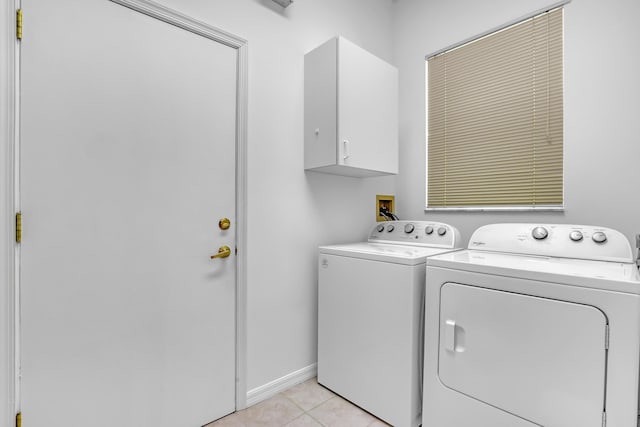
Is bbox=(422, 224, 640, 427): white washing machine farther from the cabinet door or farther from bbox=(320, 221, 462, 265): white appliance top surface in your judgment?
the cabinet door

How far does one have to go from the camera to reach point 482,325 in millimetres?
1279

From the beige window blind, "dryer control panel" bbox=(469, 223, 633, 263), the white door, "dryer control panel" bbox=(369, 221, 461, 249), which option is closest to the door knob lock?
the white door

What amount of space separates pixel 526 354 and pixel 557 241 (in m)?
0.66

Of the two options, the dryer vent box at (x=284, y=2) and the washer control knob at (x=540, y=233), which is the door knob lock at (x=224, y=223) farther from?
the washer control knob at (x=540, y=233)

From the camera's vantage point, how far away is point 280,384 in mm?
1858

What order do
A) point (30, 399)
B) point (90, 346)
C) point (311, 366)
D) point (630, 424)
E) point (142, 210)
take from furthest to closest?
1. point (311, 366)
2. point (142, 210)
3. point (90, 346)
4. point (30, 399)
5. point (630, 424)

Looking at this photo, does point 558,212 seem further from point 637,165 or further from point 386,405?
point 386,405

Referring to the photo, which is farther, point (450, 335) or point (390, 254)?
point (390, 254)

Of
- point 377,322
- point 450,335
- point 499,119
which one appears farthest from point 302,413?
point 499,119

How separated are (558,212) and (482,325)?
962 millimetres

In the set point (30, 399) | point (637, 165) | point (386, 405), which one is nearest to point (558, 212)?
point (637, 165)

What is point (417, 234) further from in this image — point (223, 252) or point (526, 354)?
point (223, 252)

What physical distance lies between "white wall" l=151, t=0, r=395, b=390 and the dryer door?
→ 0.90m

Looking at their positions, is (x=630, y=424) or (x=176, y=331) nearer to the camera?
(x=630, y=424)
